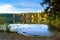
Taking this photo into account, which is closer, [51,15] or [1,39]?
[1,39]

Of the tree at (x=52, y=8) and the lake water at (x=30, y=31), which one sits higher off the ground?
the tree at (x=52, y=8)

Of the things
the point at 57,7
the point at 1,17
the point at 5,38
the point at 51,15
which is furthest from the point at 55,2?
the point at 5,38

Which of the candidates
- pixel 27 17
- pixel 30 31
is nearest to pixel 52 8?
pixel 30 31

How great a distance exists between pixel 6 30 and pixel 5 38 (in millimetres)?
3844

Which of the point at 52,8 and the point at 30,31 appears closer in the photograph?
the point at 30,31

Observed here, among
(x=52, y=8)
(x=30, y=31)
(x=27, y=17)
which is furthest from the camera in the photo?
(x=27, y=17)

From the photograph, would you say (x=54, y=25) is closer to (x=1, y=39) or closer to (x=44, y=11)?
(x=44, y=11)

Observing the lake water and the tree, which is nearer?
the lake water

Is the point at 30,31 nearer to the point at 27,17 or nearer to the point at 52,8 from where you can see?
the point at 52,8

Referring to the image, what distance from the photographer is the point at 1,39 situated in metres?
11.3

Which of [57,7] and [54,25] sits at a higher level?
[57,7]

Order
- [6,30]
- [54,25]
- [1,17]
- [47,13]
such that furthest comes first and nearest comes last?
[54,25], [47,13], [1,17], [6,30]

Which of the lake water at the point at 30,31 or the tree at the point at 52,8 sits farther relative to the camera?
the tree at the point at 52,8

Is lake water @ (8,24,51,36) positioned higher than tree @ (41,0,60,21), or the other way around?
tree @ (41,0,60,21)
